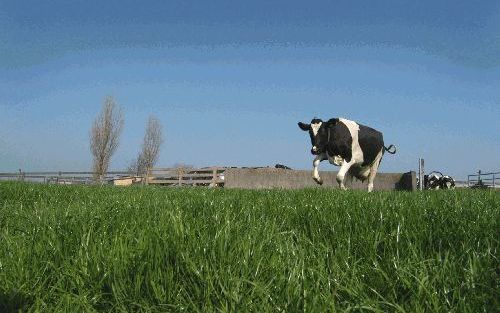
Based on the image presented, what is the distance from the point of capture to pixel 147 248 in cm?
229

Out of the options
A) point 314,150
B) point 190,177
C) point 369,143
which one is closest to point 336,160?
point 314,150

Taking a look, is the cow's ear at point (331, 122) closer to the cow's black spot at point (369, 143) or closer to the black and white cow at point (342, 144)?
the black and white cow at point (342, 144)

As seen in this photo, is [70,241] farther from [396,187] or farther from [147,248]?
[396,187]

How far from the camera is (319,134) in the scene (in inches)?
573

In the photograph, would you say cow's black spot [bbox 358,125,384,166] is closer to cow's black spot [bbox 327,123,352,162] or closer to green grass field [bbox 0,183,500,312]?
cow's black spot [bbox 327,123,352,162]

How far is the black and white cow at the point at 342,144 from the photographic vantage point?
46.8 feet

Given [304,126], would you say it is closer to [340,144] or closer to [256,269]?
[340,144]

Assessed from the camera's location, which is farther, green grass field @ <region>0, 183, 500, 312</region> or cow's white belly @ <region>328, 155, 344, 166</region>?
cow's white belly @ <region>328, 155, 344, 166</region>

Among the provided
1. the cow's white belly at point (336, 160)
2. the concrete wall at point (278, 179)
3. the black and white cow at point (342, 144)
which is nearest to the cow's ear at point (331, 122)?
the black and white cow at point (342, 144)

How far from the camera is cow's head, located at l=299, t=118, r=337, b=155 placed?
568 inches

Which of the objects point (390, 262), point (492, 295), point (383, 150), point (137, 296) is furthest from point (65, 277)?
point (383, 150)

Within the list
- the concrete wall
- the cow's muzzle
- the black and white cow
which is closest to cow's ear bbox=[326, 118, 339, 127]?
the black and white cow

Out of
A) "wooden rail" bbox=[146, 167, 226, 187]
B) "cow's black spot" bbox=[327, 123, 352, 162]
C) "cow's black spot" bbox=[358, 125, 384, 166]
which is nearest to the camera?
"cow's black spot" bbox=[327, 123, 352, 162]

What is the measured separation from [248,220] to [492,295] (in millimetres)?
1590
